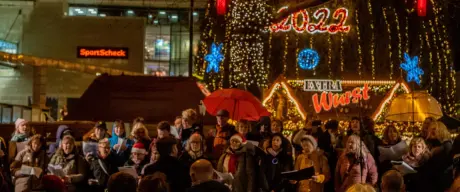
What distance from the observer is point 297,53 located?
27.0 meters

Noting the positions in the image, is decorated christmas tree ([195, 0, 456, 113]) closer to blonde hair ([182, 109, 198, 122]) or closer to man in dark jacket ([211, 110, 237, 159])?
blonde hair ([182, 109, 198, 122])

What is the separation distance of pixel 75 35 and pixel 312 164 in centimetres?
2526

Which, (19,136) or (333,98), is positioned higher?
(333,98)

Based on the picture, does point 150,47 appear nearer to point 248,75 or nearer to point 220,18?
point 220,18

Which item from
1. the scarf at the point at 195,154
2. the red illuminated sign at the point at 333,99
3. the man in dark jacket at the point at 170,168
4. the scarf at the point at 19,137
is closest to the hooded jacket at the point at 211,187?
the man in dark jacket at the point at 170,168

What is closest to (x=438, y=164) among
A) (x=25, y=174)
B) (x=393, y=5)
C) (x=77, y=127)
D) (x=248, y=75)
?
(x=25, y=174)

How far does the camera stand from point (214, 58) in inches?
944

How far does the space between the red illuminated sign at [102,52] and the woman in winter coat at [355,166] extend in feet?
82.0

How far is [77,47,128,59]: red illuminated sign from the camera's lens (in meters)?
32.5

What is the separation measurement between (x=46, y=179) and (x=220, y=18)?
62.4ft

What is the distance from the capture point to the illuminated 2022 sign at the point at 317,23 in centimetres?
2609

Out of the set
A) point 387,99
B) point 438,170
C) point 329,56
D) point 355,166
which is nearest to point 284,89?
point 387,99

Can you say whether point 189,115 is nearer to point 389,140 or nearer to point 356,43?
point 389,140

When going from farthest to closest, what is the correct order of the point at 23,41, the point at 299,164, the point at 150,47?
the point at 150,47
the point at 23,41
the point at 299,164
